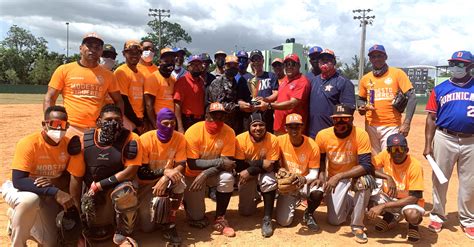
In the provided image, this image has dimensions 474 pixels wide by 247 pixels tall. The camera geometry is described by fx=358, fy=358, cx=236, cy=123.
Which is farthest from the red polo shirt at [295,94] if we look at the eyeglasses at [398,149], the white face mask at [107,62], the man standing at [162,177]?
the white face mask at [107,62]

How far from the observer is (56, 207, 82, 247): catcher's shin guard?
4066mm

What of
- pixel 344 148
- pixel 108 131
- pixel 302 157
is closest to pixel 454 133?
pixel 344 148

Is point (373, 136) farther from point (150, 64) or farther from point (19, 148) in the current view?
point (19, 148)

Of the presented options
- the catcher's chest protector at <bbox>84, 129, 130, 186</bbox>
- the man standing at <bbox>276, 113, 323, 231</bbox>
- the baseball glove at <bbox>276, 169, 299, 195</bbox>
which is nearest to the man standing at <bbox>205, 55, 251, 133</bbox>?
the man standing at <bbox>276, 113, 323, 231</bbox>

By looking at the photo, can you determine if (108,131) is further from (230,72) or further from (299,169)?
(299,169)

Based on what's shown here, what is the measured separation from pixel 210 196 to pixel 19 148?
3.35 metres

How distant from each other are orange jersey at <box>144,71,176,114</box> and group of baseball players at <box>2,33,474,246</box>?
0.07 ft

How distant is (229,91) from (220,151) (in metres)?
1.20

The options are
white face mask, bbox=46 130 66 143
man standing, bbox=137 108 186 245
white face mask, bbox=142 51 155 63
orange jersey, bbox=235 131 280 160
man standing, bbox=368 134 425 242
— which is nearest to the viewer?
white face mask, bbox=46 130 66 143

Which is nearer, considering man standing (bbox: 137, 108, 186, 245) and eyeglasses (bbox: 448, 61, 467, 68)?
man standing (bbox: 137, 108, 186, 245)

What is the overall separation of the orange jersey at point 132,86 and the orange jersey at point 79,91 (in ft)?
2.51

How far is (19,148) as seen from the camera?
404cm

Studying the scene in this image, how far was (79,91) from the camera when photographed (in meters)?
5.12

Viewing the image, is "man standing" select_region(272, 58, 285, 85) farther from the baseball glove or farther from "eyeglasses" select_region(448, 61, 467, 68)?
"eyeglasses" select_region(448, 61, 467, 68)
